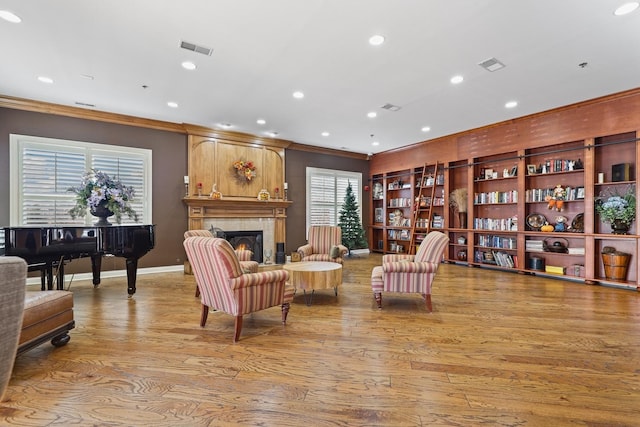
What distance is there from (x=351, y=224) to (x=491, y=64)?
5184mm

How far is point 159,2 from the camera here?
8.67 ft

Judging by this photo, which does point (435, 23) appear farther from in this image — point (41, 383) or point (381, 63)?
point (41, 383)

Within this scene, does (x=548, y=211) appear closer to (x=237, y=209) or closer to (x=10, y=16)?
(x=237, y=209)

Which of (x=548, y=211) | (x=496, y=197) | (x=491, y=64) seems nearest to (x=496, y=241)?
(x=496, y=197)

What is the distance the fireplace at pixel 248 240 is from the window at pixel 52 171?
194 centimetres

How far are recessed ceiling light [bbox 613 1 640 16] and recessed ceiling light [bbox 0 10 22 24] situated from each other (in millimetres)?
5529

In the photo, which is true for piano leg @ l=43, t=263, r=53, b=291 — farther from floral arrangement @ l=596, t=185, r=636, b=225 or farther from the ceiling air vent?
floral arrangement @ l=596, t=185, r=636, b=225

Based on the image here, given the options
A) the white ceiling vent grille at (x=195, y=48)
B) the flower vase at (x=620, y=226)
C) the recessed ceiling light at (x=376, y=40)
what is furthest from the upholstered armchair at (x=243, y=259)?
the flower vase at (x=620, y=226)

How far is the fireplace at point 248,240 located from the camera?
22.1 ft

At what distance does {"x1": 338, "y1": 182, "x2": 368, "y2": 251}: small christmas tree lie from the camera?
8211 mm

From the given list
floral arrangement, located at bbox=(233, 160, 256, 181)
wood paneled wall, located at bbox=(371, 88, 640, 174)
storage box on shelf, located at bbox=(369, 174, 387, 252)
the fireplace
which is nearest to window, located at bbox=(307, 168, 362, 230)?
storage box on shelf, located at bbox=(369, 174, 387, 252)

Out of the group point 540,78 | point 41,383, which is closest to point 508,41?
point 540,78

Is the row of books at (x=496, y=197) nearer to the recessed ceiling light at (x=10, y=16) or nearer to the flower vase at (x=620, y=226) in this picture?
the flower vase at (x=620, y=226)

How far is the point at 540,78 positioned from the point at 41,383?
610 centimetres
